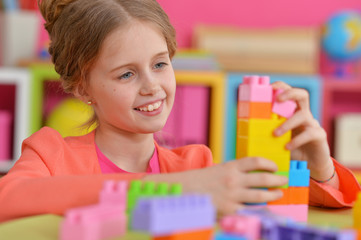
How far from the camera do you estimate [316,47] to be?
302 centimetres

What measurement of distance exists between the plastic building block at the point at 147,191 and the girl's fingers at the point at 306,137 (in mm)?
221

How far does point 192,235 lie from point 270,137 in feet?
0.81

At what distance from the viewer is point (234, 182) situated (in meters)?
0.68

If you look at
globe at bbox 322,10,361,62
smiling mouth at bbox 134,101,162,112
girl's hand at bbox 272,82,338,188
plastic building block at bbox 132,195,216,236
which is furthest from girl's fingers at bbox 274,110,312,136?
globe at bbox 322,10,361,62

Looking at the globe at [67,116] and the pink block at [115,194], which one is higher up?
the pink block at [115,194]

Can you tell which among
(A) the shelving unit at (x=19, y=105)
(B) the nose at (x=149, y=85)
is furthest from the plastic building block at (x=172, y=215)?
(A) the shelving unit at (x=19, y=105)

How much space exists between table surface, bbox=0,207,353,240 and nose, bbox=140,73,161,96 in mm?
361

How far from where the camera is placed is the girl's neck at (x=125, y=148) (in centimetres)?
111

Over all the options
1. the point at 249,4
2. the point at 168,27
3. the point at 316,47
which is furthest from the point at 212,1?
the point at 168,27

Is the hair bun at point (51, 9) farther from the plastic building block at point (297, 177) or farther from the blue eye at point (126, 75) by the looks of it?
the plastic building block at point (297, 177)

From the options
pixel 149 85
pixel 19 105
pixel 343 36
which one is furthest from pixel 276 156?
pixel 343 36

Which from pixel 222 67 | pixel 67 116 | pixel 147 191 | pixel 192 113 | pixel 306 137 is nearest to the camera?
pixel 147 191

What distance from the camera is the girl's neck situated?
1112mm

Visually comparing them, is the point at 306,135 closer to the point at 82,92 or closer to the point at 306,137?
the point at 306,137
